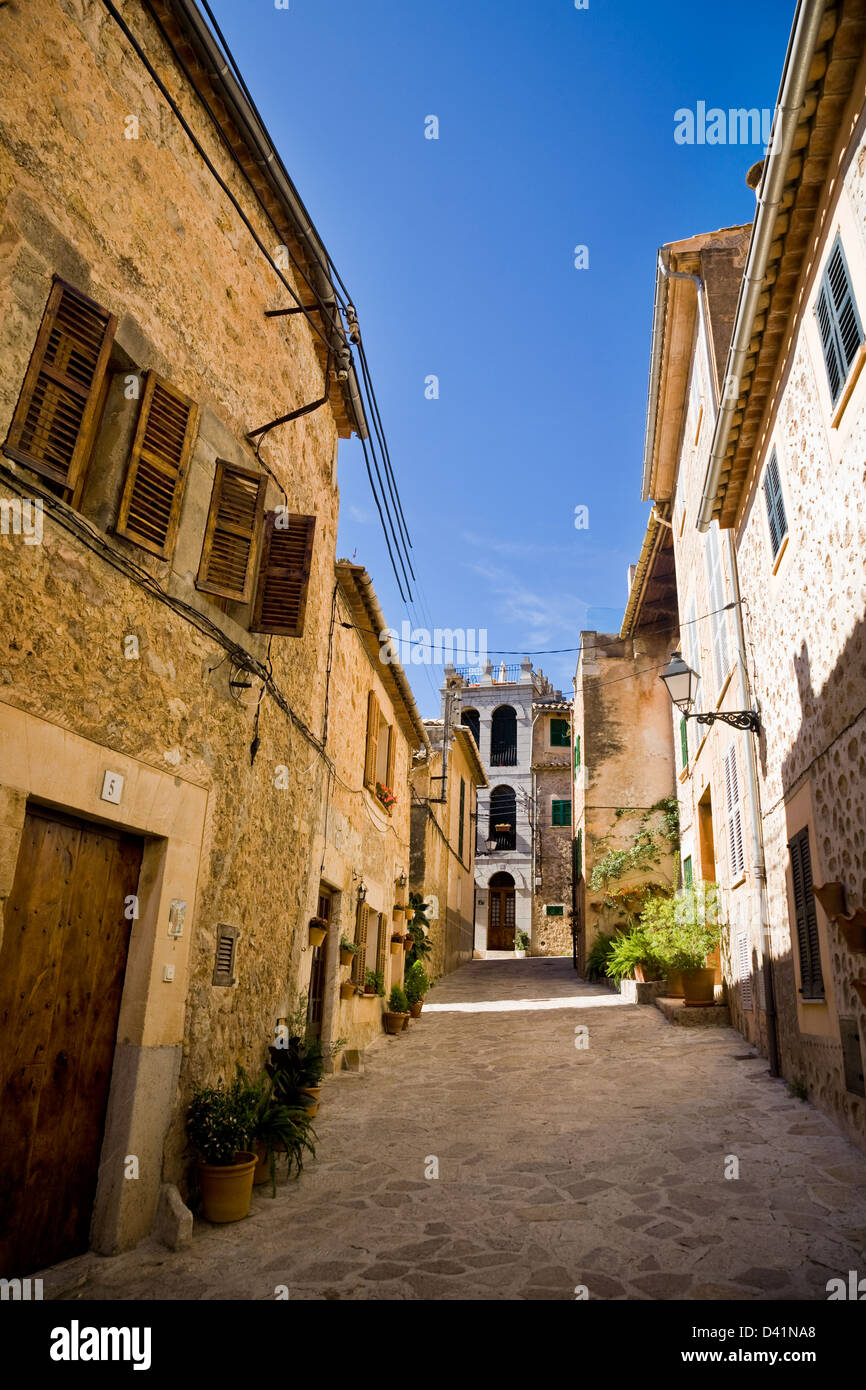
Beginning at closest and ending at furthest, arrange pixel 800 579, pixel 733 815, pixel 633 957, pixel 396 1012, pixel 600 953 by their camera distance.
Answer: pixel 800 579, pixel 733 815, pixel 396 1012, pixel 633 957, pixel 600 953

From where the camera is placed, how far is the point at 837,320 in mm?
5816

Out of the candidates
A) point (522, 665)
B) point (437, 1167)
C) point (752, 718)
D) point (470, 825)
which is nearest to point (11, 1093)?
point (437, 1167)

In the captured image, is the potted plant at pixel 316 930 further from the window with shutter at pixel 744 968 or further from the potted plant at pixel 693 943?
the potted plant at pixel 693 943

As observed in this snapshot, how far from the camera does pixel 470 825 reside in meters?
28.8

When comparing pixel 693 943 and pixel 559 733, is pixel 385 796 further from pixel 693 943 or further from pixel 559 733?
pixel 559 733

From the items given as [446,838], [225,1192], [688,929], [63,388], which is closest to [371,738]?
[688,929]

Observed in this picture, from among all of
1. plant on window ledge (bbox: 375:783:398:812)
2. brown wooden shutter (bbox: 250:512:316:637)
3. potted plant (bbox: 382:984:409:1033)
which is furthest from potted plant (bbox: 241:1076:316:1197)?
potted plant (bbox: 382:984:409:1033)

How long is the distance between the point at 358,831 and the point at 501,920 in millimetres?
26633

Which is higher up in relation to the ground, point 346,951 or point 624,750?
point 624,750

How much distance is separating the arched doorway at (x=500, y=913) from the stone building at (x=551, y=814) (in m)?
1.51

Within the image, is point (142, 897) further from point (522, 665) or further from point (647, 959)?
point (522, 665)

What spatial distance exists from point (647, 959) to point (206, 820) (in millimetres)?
10090

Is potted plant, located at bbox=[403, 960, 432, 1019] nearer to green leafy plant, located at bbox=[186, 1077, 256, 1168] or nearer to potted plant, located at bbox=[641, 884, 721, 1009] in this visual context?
potted plant, located at bbox=[641, 884, 721, 1009]

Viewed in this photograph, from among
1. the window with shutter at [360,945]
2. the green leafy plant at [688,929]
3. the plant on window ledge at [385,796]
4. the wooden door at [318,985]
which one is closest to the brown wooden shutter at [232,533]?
the wooden door at [318,985]
